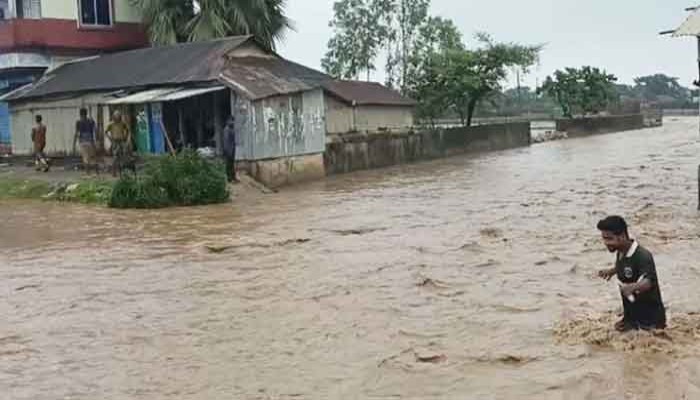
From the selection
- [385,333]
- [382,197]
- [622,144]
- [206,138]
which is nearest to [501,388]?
[385,333]

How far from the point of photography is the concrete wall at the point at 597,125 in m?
48.0

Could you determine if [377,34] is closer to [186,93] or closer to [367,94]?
[367,94]

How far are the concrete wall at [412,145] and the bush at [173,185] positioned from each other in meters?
7.39

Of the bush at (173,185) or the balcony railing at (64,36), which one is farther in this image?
the balcony railing at (64,36)

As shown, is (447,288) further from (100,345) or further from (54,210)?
(54,210)

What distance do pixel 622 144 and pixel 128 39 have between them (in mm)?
21860

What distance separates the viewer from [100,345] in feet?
27.6

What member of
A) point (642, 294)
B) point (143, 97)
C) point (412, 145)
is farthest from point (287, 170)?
point (642, 294)

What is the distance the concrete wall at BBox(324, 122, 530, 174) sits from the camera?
2812cm

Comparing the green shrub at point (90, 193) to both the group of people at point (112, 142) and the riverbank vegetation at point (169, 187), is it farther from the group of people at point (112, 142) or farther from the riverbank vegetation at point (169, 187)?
the group of people at point (112, 142)

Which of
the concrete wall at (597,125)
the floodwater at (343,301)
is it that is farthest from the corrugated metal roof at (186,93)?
the concrete wall at (597,125)

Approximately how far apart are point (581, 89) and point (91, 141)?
34.0 m

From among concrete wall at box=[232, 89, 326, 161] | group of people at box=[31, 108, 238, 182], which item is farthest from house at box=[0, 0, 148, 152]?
concrete wall at box=[232, 89, 326, 161]

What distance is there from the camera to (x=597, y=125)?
→ 1973 inches
